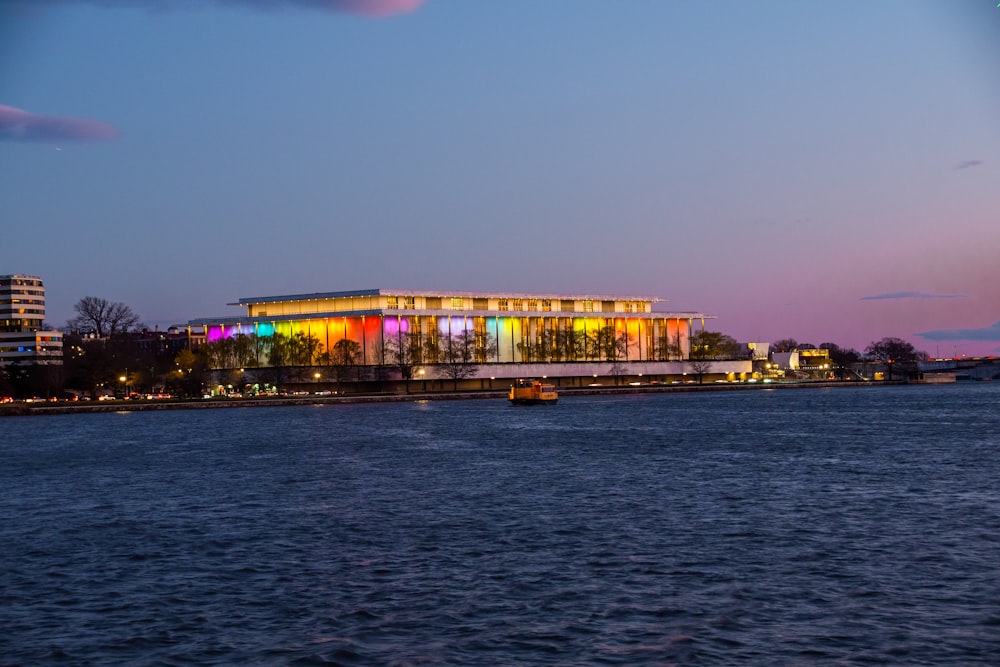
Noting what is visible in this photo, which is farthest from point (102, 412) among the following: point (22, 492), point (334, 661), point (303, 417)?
point (334, 661)

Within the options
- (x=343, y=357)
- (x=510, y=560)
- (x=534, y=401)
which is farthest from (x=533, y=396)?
(x=510, y=560)

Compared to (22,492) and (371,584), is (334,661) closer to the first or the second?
(371,584)

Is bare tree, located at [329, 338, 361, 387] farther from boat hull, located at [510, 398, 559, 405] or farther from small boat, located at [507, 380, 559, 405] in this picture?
boat hull, located at [510, 398, 559, 405]

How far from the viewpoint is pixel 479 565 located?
28688 mm

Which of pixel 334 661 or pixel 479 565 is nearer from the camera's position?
pixel 334 661

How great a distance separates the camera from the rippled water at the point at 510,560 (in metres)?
21.0

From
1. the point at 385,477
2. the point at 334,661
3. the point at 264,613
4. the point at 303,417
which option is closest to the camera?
the point at 334,661

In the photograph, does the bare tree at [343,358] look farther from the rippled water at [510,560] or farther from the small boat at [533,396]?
the rippled water at [510,560]

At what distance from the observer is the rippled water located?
21.0m

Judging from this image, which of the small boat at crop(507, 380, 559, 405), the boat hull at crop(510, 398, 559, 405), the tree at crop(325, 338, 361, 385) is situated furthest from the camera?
the tree at crop(325, 338, 361, 385)

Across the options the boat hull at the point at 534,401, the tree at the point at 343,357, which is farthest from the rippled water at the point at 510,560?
the tree at the point at 343,357

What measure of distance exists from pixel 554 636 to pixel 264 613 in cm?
658

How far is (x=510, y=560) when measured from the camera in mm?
29344

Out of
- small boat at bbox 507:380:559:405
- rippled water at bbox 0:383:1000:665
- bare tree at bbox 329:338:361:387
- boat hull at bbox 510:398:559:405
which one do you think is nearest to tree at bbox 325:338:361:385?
bare tree at bbox 329:338:361:387
